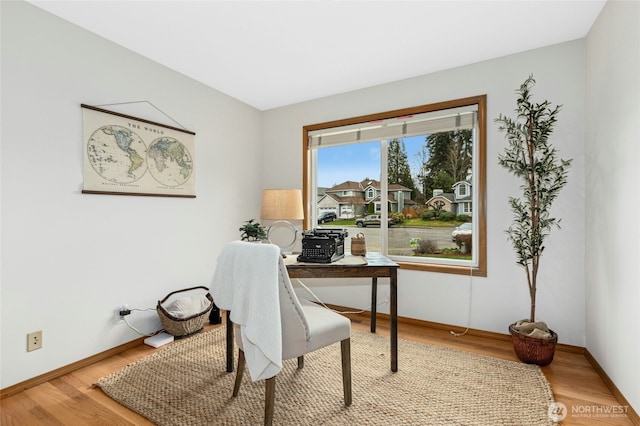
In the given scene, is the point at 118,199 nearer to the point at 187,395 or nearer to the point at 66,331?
the point at 66,331

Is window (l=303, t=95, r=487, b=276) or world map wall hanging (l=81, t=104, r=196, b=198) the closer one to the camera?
world map wall hanging (l=81, t=104, r=196, b=198)

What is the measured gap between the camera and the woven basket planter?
2.17 m

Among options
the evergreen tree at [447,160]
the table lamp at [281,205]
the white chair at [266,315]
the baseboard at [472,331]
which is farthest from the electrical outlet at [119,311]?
the evergreen tree at [447,160]

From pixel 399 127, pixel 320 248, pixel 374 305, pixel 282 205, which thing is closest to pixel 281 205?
pixel 282 205

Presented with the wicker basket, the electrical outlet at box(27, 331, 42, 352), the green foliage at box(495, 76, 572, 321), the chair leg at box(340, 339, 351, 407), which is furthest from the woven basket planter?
the electrical outlet at box(27, 331, 42, 352)

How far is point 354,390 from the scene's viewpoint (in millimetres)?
1927

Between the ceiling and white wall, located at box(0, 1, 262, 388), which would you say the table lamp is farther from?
the ceiling

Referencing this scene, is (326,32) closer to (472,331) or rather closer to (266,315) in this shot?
(266,315)

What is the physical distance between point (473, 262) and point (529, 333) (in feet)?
2.46

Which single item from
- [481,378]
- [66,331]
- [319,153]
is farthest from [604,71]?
[66,331]

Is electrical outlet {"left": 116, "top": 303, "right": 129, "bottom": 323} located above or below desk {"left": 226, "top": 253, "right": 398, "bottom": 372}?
below

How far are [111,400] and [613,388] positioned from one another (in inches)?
118

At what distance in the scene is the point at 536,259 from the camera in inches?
88.3

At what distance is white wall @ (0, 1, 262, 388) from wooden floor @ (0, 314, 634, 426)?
157 millimetres
